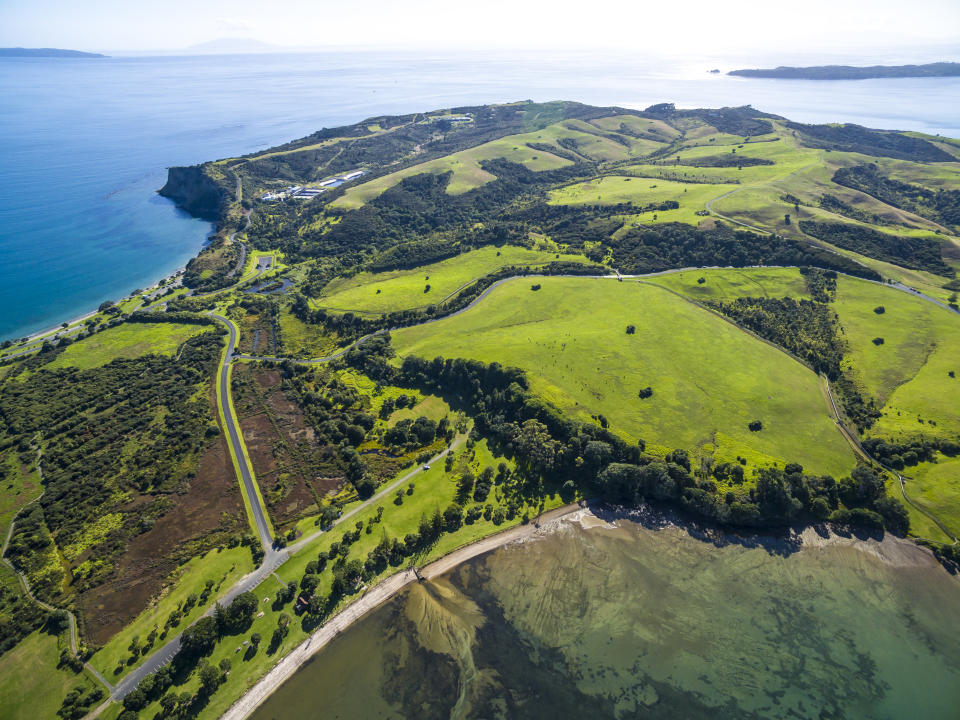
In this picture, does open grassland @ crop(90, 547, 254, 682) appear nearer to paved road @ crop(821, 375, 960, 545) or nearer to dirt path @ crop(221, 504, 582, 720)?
dirt path @ crop(221, 504, 582, 720)

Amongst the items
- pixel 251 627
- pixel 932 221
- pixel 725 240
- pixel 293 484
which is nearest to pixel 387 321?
pixel 293 484

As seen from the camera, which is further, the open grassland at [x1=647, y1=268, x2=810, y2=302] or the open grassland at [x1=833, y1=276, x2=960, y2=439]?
the open grassland at [x1=647, y1=268, x2=810, y2=302]

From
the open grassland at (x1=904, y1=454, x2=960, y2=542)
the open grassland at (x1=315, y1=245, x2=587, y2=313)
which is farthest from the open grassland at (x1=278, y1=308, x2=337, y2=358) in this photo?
the open grassland at (x1=904, y1=454, x2=960, y2=542)

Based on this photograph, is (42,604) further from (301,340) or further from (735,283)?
(735,283)

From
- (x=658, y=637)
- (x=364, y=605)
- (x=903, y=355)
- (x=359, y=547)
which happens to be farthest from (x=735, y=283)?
(x=364, y=605)

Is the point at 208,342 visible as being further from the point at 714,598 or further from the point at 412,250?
the point at 714,598

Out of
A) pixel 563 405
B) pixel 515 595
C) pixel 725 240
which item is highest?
pixel 725 240

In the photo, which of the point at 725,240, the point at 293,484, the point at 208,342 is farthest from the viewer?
the point at 725,240
